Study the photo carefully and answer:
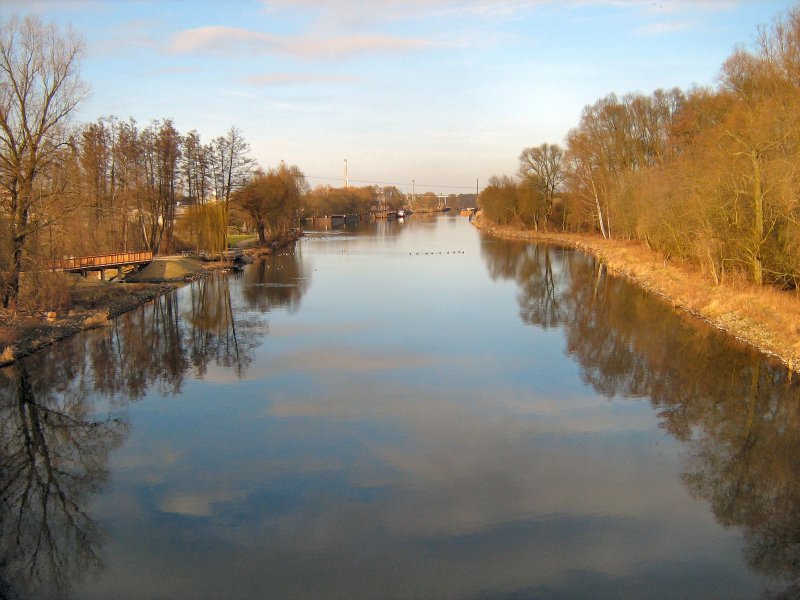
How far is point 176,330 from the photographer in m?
19.8

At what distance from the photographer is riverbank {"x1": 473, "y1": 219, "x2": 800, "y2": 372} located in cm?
1542

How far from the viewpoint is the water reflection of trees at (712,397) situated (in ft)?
25.6

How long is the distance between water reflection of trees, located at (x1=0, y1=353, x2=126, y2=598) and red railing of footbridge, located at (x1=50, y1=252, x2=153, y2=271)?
346 inches

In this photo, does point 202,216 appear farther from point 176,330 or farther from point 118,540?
point 118,540

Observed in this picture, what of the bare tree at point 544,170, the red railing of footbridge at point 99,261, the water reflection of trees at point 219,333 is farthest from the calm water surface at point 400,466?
the bare tree at point 544,170

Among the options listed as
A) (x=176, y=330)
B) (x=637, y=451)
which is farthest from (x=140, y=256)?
(x=637, y=451)

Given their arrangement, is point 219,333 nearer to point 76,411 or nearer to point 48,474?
point 76,411

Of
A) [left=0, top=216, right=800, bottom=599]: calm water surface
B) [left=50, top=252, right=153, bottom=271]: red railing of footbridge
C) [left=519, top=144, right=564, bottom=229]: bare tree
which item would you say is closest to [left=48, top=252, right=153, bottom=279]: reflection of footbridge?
[left=50, top=252, right=153, bottom=271]: red railing of footbridge

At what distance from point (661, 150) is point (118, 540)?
131ft

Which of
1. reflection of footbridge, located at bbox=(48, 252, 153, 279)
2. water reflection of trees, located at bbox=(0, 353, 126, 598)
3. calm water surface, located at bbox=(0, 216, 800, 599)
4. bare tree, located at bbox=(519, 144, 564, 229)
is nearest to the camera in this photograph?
calm water surface, located at bbox=(0, 216, 800, 599)

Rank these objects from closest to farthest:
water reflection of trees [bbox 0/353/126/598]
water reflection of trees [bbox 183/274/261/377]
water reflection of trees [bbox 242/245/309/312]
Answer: water reflection of trees [bbox 0/353/126/598] < water reflection of trees [bbox 183/274/261/377] < water reflection of trees [bbox 242/245/309/312]

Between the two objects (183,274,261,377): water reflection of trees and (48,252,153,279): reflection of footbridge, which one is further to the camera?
(48,252,153,279): reflection of footbridge

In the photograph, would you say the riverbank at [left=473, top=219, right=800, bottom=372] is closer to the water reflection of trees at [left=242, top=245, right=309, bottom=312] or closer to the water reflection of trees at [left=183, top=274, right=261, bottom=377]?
the water reflection of trees at [left=183, top=274, right=261, bottom=377]

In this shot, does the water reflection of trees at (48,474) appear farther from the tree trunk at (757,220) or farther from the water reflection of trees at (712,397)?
the tree trunk at (757,220)
